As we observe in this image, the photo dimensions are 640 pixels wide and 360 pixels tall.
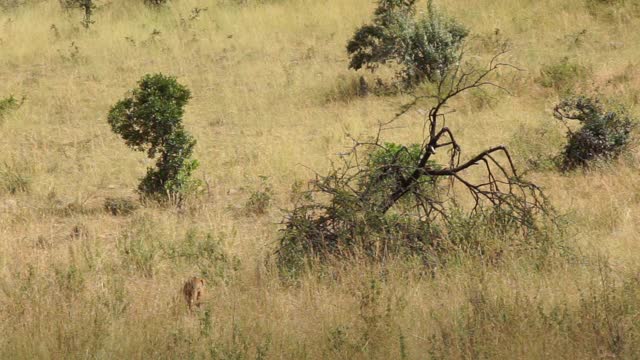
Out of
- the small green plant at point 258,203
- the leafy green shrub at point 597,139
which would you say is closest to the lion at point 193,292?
the small green plant at point 258,203

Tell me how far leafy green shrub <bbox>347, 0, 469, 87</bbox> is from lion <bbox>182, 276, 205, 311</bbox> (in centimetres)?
771

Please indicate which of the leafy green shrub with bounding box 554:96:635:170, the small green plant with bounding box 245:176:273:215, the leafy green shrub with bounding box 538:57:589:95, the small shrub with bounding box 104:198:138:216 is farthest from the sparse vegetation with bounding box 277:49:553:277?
the leafy green shrub with bounding box 538:57:589:95

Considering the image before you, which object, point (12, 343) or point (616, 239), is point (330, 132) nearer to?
point (616, 239)

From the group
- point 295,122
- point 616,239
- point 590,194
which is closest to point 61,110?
point 295,122

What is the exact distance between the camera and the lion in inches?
182

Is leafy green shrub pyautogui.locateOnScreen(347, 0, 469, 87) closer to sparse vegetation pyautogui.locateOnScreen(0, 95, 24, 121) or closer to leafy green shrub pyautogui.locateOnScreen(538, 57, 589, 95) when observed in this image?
leafy green shrub pyautogui.locateOnScreen(538, 57, 589, 95)

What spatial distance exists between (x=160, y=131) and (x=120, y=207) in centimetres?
84

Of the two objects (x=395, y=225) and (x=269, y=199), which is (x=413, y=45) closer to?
(x=269, y=199)

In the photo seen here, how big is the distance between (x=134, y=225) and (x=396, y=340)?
3.55 meters

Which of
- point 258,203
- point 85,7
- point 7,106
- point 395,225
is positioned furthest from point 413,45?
point 85,7

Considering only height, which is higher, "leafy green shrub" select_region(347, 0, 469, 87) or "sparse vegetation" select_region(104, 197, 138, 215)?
"leafy green shrub" select_region(347, 0, 469, 87)

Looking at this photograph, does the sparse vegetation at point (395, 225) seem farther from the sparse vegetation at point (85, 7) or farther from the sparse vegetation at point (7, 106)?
the sparse vegetation at point (85, 7)

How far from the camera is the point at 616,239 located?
552 centimetres

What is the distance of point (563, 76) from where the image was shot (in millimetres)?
11094
